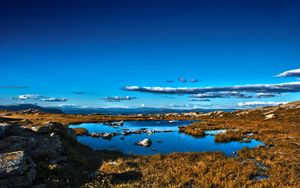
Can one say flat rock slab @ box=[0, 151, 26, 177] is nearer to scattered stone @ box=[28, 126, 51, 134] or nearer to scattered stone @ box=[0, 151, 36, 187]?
scattered stone @ box=[0, 151, 36, 187]

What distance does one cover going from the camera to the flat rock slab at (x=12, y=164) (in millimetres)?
16047

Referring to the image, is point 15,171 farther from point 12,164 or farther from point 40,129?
point 40,129

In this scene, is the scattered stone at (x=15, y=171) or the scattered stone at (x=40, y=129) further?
the scattered stone at (x=40, y=129)

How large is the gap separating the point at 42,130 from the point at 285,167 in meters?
25.6

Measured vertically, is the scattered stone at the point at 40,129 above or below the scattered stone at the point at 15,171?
above

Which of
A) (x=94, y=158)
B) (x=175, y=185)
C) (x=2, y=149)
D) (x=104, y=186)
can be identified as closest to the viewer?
(x=104, y=186)

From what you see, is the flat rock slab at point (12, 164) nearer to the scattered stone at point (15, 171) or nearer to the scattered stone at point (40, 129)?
the scattered stone at point (15, 171)

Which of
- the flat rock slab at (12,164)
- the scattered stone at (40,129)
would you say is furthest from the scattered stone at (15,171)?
the scattered stone at (40,129)

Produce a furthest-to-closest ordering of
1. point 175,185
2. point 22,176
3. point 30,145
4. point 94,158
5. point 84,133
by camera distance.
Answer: point 84,133 < point 94,158 < point 30,145 < point 175,185 < point 22,176

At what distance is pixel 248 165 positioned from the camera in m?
27.2

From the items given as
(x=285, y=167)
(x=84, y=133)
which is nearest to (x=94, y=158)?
(x=285, y=167)

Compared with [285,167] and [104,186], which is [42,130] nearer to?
[104,186]

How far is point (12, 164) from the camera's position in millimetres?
16453

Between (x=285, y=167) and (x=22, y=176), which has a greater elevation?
(x=22, y=176)
